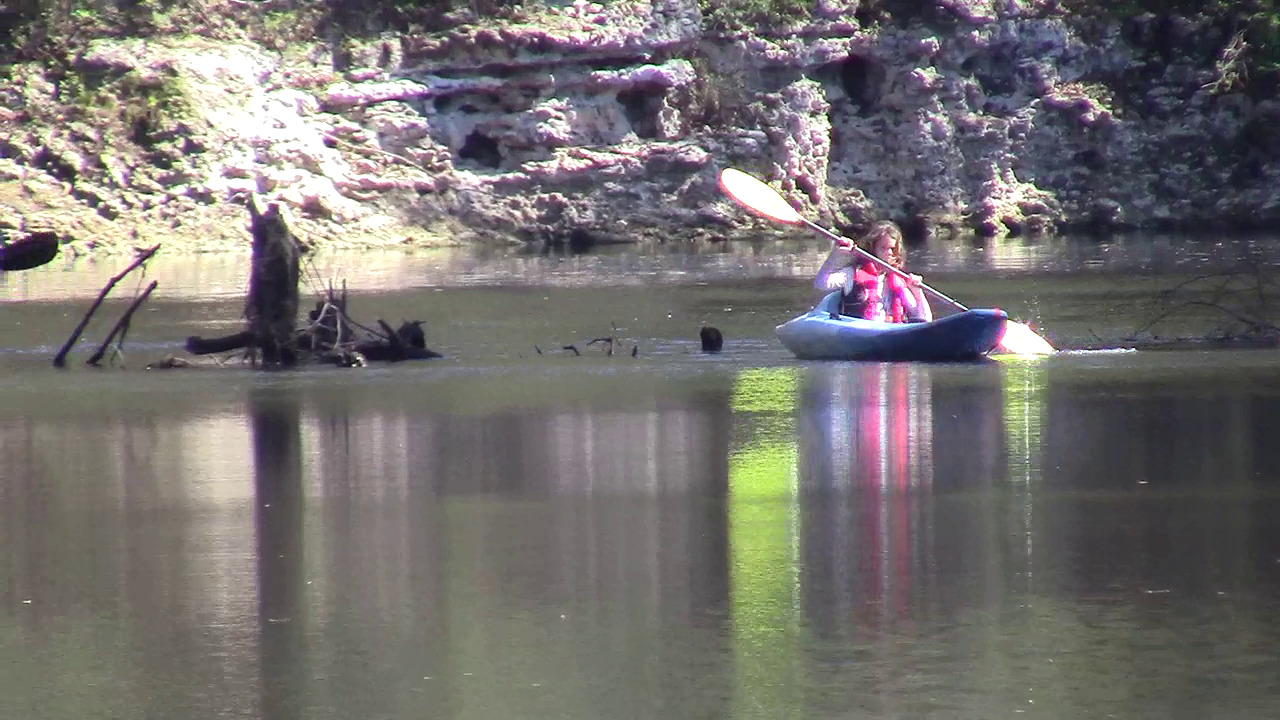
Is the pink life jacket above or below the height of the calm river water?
above

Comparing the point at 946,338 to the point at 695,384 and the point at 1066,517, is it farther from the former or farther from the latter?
the point at 1066,517

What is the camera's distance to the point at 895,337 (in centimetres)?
1866

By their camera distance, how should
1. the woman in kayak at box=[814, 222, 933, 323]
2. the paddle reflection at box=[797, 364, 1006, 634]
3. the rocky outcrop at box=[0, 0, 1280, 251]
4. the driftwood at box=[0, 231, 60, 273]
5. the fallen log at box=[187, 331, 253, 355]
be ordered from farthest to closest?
the rocky outcrop at box=[0, 0, 1280, 251], the driftwood at box=[0, 231, 60, 273], the woman in kayak at box=[814, 222, 933, 323], the fallen log at box=[187, 331, 253, 355], the paddle reflection at box=[797, 364, 1006, 634]

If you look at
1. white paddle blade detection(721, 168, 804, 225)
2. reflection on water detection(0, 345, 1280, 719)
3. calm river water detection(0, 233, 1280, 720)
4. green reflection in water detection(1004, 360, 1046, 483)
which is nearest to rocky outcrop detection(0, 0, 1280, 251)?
white paddle blade detection(721, 168, 804, 225)

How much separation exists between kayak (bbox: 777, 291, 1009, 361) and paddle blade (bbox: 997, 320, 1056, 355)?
508mm

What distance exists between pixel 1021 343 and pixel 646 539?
33.0 feet

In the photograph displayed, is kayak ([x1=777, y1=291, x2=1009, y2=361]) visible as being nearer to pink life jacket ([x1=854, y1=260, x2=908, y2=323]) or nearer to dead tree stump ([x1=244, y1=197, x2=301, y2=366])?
pink life jacket ([x1=854, y1=260, x2=908, y2=323])

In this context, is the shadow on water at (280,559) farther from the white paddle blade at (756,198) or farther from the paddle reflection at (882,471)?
the white paddle blade at (756,198)

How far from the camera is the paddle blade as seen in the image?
19109mm

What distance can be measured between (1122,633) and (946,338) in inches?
425

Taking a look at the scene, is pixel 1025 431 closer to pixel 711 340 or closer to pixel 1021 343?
pixel 1021 343

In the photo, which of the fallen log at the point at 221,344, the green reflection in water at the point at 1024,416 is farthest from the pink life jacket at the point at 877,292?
the fallen log at the point at 221,344

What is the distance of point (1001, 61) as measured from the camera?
52.4 metres

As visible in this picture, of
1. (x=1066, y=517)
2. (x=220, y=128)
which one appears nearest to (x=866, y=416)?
(x=1066, y=517)
